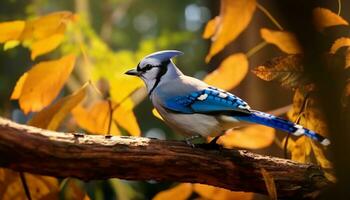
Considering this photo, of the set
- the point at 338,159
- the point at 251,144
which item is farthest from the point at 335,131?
the point at 251,144

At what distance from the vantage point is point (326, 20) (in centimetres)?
86

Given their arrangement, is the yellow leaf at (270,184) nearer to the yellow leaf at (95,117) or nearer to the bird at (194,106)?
the bird at (194,106)

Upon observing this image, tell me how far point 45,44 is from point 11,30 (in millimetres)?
64

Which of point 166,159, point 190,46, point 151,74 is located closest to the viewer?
point 166,159

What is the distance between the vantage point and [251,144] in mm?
913

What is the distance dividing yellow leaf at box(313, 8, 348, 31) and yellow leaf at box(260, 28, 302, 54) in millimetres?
45

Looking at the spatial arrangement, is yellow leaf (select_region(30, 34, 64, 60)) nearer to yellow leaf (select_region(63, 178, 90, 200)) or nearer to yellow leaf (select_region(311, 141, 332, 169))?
yellow leaf (select_region(63, 178, 90, 200))

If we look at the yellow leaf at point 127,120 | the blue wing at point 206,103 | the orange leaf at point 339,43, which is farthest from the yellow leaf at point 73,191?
the orange leaf at point 339,43

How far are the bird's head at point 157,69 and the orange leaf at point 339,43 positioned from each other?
25 cm

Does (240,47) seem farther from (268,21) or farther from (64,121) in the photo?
(64,121)

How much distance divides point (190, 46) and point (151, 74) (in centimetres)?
18

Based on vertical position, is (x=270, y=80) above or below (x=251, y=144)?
above

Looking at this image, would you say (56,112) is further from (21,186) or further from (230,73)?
(230,73)

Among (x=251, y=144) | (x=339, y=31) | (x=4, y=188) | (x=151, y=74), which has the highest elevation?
(x=339, y=31)
